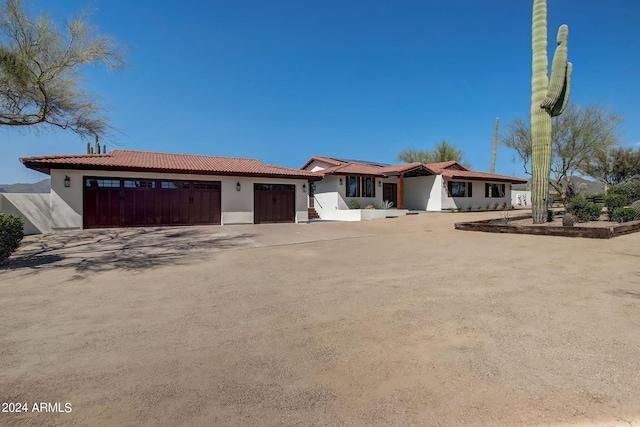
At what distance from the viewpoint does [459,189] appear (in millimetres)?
26531

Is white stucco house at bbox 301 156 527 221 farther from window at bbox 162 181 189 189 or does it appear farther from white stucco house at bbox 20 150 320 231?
window at bbox 162 181 189 189

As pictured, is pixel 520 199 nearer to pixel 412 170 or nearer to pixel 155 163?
pixel 412 170

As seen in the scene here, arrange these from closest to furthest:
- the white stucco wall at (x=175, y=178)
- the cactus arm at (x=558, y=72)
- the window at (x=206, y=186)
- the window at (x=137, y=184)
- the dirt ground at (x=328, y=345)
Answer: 1. the dirt ground at (x=328, y=345)
2. the cactus arm at (x=558, y=72)
3. the white stucco wall at (x=175, y=178)
4. the window at (x=137, y=184)
5. the window at (x=206, y=186)

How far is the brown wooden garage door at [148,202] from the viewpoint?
15609 millimetres

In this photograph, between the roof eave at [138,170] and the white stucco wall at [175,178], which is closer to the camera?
the roof eave at [138,170]

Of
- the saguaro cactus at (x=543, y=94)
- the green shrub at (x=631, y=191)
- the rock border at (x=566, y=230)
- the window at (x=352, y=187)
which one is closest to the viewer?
the rock border at (x=566, y=230)

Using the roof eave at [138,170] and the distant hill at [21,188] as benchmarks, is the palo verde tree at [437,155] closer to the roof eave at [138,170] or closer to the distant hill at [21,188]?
the roof eave at [138,170]

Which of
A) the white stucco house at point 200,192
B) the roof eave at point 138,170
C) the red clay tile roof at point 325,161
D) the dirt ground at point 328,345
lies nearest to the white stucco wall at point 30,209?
the white stucco house at point 200,192

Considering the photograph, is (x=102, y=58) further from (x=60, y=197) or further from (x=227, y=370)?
(x=227, y=370)

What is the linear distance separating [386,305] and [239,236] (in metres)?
9.73

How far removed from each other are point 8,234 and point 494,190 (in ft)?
104

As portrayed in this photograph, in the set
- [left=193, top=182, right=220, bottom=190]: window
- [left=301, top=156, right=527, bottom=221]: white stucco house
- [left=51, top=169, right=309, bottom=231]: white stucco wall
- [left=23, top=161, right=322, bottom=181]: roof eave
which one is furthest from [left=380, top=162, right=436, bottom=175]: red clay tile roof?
[left=193, top=182, right=220, bottom=190]: window

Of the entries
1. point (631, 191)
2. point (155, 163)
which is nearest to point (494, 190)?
point (631, 191)

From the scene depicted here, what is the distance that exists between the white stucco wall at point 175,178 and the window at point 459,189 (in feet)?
41.3
